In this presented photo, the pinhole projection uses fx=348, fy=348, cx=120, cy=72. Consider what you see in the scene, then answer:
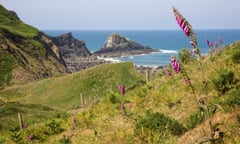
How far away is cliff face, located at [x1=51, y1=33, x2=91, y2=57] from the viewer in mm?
156125

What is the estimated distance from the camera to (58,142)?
11.1m

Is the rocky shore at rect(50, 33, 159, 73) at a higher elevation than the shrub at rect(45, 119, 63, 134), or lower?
higher

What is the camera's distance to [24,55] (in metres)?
76.4

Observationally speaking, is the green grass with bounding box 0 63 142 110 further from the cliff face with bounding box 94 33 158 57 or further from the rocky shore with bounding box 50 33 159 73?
the cliff face with bounding box 94 33 158 57

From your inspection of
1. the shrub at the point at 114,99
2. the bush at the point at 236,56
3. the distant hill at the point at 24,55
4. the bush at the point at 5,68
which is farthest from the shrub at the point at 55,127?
the bush at the point at 5,68

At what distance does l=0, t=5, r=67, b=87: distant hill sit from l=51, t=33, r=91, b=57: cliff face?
59675 millimetres

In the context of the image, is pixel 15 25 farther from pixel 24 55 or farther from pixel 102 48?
pixel 102 48

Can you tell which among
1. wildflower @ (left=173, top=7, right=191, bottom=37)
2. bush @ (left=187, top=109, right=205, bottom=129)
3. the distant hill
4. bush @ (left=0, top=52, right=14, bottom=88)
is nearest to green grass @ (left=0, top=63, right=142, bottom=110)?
bush @ (left=0, top=52, right=14, bottom=88)

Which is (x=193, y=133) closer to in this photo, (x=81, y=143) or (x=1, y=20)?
(x=81, y=143)

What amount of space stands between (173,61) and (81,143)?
6.18 m

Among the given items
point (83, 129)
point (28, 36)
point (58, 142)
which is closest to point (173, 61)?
point (58, 142)

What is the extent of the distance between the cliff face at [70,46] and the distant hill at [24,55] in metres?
59.7

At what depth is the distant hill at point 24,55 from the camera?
66.8m

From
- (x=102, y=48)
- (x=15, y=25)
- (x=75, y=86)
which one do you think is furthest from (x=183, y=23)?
(x=102, y=48)
